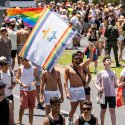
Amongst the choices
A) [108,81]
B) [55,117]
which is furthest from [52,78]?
[55,117]

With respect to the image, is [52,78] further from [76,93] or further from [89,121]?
[89,121]

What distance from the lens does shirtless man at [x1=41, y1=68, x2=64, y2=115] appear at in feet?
42.7

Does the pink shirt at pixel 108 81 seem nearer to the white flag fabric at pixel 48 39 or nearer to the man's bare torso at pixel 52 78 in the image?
the man's bare torso at pixel 52 78

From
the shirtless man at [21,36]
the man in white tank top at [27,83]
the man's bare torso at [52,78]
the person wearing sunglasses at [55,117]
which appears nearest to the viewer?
the person wearing sunglasses at [55,117]

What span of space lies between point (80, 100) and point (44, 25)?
6.10 ft

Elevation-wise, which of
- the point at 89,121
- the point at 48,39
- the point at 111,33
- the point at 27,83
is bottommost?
the point at 111,33

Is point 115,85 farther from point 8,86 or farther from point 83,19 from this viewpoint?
point 83,19

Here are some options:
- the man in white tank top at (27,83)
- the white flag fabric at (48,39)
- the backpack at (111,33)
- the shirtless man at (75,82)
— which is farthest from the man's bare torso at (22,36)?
the white flag fabric at (48,39)

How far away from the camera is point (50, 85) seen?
13016mm

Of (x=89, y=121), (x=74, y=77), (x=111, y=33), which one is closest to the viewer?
(x=89, y=121)

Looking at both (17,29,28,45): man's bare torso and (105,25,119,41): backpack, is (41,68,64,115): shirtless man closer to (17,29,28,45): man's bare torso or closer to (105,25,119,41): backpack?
(17,29,28,45): man's bare torso

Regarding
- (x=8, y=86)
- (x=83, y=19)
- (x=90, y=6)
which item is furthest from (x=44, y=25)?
(x=90, y=6)

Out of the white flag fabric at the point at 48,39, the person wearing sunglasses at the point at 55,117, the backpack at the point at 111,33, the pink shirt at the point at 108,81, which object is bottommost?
the backpack at the point at 111,33

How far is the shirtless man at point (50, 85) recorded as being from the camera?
13000 millimetres
